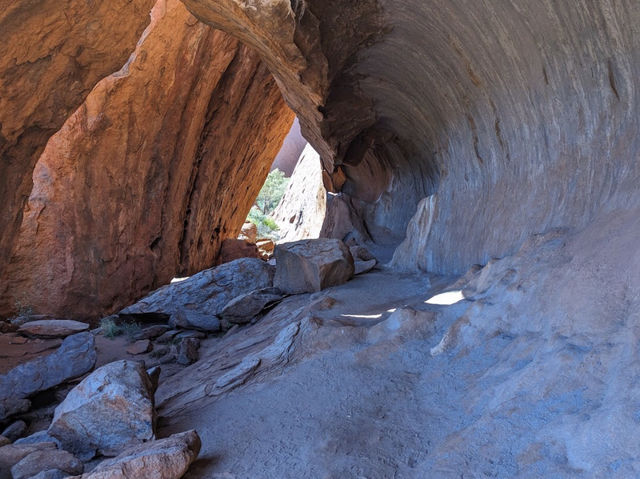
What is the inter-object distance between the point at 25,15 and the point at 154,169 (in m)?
6.91

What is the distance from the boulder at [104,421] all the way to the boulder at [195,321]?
436 cm

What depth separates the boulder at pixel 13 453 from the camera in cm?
288

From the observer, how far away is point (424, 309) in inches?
174

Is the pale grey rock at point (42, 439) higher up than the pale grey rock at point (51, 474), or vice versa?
the pale grey rock at point (51, 474)

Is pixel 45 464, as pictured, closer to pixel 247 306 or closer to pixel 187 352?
pixel 187 352

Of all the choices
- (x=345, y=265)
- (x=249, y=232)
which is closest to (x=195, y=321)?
Answer: (x=345, y=265)

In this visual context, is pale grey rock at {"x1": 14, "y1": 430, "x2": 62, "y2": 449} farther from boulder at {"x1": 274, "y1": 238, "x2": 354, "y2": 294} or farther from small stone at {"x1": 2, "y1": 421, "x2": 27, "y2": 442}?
boulder at {"x1": 274, "y1": 238, "x2": 354, "y2": 294}

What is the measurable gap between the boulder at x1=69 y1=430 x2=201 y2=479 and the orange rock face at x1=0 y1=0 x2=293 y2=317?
8.33 meters

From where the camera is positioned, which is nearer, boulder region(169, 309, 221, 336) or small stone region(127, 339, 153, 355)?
small stone region(127, 339, 153, 355)

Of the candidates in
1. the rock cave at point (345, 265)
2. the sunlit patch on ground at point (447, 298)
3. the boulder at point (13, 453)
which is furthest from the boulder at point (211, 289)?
the boulder at point (13, 453)

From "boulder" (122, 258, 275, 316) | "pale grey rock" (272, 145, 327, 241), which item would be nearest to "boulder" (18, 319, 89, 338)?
"boulder" (122, 258, 275, 316)

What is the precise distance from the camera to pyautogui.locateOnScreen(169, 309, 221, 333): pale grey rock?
767 cm

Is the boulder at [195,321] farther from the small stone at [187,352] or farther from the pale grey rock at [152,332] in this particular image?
the small stone at [187,352]

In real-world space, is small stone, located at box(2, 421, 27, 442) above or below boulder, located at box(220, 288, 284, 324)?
below
